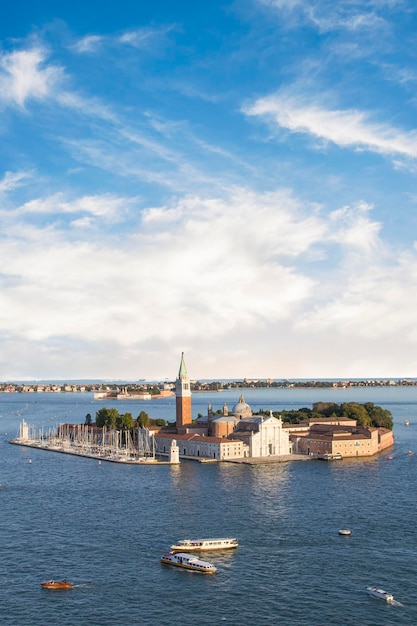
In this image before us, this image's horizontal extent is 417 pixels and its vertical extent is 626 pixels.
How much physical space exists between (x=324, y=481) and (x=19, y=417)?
A: 8333cm

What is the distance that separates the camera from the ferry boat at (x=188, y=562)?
28812 mm

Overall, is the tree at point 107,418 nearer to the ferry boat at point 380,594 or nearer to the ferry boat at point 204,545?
the ferry boat at point 204,545

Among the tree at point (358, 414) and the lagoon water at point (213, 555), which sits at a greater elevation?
the tree at point (358, 414)

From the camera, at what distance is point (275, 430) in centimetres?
6550

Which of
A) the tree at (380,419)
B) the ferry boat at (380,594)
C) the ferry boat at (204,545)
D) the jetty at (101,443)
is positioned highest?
the tree at (380,419)

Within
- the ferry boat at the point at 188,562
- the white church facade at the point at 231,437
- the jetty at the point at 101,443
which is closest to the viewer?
the ferry boat at the point at 188,562

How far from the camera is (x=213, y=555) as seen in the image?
102ft

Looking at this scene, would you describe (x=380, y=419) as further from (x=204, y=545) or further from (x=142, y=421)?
(x=204, y=545)

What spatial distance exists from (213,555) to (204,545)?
0.60 metres

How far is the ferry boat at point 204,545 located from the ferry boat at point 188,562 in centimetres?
111

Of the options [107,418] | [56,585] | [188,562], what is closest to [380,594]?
[188,562]

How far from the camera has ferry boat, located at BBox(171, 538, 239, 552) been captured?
102 ft

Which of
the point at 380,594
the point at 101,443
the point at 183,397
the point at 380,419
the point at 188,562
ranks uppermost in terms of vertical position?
the point at 183,397

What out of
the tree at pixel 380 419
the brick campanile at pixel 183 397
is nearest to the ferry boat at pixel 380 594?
the brick campanile at pixel 183 397
